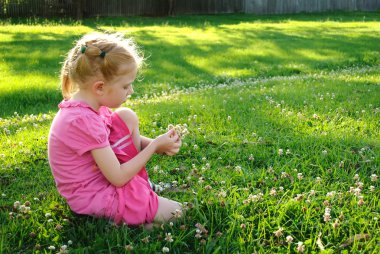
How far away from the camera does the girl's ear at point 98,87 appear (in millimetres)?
3613

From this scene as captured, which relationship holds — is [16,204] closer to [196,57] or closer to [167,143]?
[167,143]

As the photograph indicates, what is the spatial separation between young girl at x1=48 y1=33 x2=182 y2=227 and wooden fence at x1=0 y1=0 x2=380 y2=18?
1078 inches

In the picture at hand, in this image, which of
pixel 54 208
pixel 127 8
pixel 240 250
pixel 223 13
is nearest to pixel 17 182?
pixel 54 208

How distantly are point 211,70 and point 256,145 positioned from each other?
8028 mm

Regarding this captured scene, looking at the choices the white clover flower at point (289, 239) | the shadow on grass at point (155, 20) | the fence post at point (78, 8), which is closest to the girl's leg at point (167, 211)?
the white clover flower at point (289, 239)

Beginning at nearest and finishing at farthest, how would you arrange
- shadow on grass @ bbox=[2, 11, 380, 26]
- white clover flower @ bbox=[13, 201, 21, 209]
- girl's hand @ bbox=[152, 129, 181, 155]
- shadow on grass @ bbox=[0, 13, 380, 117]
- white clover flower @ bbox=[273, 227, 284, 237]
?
white clover flower @ bbox=[273, 227, 284, 237] < girl's hand @ bbox=[152, 129, 181, 155] < white clover flower @ bbox=[13, 201, 21, 209] < shadow on grass @ bbox=[0, 13, 380, 117] < shadow on grass @ bbox=[2, 11, 380, 26]

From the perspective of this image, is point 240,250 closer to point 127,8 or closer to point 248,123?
point 248,123

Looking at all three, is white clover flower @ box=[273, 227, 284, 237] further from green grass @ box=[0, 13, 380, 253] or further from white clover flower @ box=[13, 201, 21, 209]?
white clover flower @ box=[13, 201, 21, 209]

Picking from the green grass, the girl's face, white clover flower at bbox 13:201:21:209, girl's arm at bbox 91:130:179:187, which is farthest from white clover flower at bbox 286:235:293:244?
white clover flower at bbox 13:201:21:209

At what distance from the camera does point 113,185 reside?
373 centimetres

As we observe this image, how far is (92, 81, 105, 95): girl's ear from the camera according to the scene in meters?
3.61

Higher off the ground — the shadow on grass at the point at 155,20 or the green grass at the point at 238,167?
the shadow on grass at the point at 155,20

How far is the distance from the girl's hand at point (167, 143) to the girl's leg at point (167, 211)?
1.35ft

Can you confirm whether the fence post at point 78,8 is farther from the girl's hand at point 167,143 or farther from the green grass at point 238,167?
the girl's hand at point 167,143
